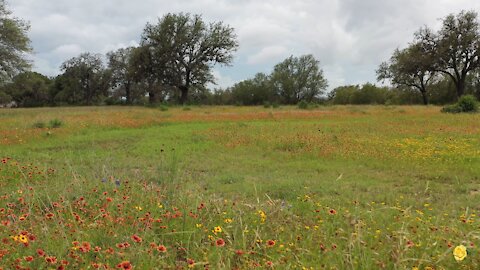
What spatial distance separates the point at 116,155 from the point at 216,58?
41.4 m

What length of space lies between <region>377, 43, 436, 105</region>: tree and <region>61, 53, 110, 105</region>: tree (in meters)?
52.5

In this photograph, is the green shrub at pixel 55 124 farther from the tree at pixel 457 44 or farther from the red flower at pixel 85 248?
the tree at pixel 457 44

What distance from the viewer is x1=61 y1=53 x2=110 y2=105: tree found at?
7662 centimetres

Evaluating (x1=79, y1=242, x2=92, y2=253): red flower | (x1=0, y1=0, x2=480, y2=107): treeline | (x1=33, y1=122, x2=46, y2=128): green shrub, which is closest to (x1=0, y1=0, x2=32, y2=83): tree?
(x1=0, y1=0, x2=480, y2=107): treeline

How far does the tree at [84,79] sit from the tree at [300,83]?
119 ft

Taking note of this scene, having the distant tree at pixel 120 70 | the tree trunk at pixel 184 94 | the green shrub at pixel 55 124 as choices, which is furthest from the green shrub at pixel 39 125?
the distant tree at pixel 120 70

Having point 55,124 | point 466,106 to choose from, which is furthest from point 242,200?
point 466,106

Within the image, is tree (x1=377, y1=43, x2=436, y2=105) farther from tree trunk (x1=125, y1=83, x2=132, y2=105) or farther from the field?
tree trunk (x1=125, y1=83, x2=132, y2=105)

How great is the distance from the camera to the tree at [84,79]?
76.6 m

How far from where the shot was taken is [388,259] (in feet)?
11.4

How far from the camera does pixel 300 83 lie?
84.1m

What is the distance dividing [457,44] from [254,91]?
44.5 m

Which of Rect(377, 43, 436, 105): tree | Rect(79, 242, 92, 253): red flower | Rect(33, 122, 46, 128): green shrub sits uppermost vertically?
Rect(377, 43, 436, 105): tree

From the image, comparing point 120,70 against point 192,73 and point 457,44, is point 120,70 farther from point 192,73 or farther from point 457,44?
point 457,44
